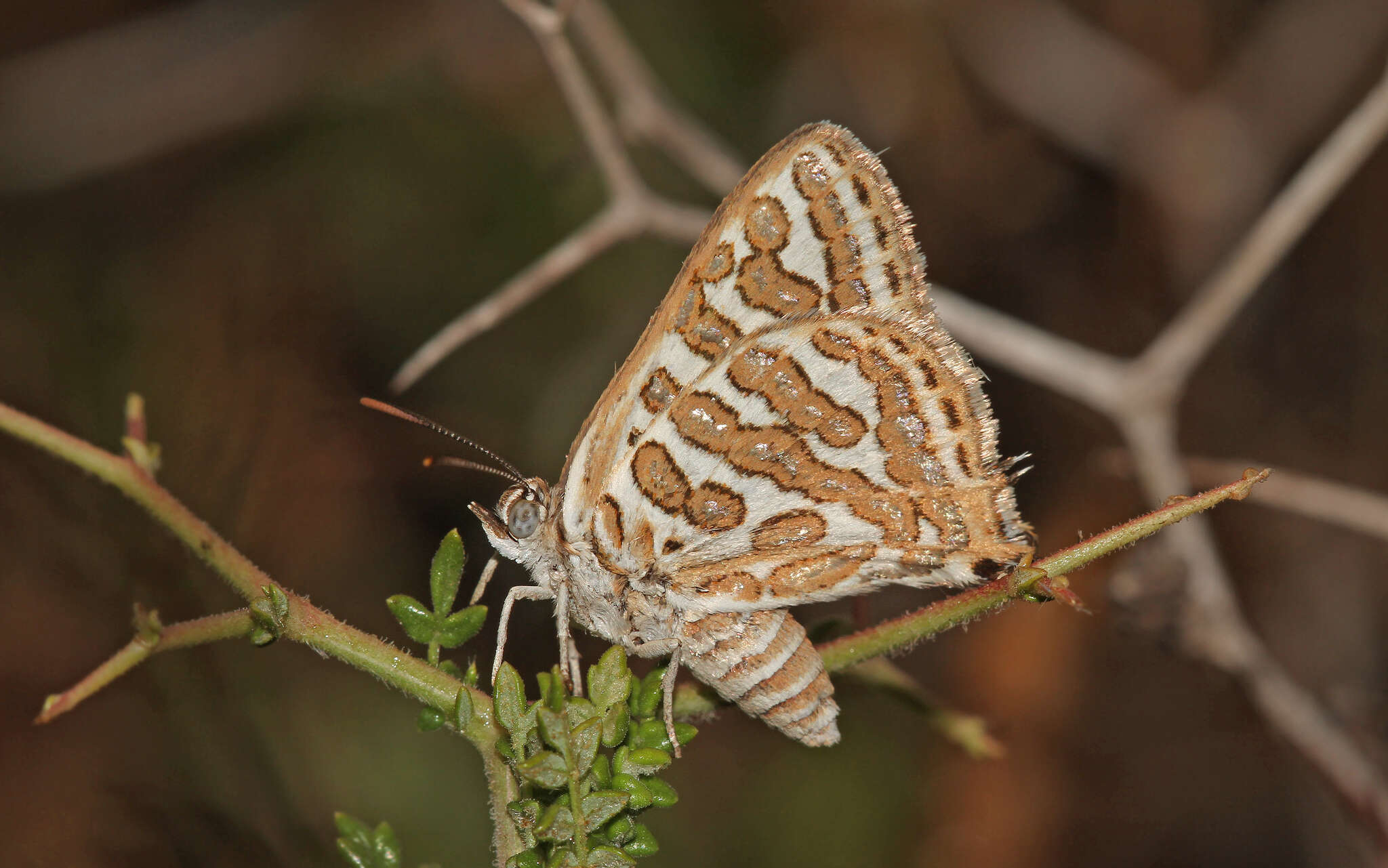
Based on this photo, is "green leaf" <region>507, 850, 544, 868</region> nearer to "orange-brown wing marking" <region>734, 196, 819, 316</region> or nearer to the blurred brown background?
"orange-brown wing marking" <region>734, 196, 819, 316</region>

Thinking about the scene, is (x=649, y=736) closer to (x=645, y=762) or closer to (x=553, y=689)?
(x=645, y=762)

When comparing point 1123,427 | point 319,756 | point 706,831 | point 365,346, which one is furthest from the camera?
point 365,346

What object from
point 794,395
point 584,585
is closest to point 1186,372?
point 794,395

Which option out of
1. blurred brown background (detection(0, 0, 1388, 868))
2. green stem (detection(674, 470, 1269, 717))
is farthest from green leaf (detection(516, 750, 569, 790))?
blurred brown background (detection(0, 0, 1388, 868))

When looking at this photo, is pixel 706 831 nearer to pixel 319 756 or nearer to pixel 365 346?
pixel 319 756

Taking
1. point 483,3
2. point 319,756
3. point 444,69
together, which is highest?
point 483,3

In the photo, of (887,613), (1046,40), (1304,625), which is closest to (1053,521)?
(887,613)

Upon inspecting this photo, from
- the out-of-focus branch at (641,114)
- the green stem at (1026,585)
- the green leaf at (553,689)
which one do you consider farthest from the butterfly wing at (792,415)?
the out-of-focus branch at (641,114)
